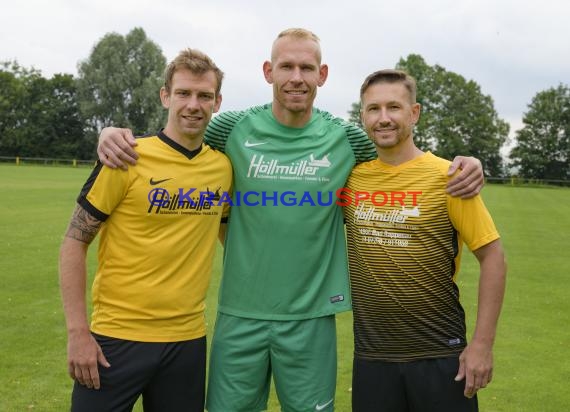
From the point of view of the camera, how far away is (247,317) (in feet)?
12.4

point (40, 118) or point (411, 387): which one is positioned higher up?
point (40, 118)

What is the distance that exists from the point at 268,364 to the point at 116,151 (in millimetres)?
1620

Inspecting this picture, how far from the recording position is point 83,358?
3277 mm

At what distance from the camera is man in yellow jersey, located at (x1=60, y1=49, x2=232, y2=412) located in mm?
3362

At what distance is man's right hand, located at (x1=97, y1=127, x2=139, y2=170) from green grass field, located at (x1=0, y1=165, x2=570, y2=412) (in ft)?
9.64

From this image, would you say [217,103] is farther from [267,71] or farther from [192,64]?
[267,71]

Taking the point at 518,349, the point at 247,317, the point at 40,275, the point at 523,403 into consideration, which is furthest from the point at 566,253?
the point at 247,317

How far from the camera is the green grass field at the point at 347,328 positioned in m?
5.66

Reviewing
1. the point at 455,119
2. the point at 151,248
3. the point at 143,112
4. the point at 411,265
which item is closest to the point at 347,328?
the point at 411,265

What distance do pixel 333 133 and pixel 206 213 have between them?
103cm

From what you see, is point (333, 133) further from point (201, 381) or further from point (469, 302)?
point (469, 302)

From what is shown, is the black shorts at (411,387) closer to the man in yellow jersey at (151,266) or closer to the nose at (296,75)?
the man in yellow jersey at (151,266)

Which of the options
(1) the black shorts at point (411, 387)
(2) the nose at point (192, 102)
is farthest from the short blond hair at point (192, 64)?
(1) the black shorts at point (411, 387)

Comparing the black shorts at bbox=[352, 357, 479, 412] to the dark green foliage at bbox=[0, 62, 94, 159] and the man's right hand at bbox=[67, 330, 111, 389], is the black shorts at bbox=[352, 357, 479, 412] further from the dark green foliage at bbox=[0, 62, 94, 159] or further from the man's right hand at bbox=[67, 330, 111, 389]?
the dark green foliage at bbox=[0, 62, 94, 159]
